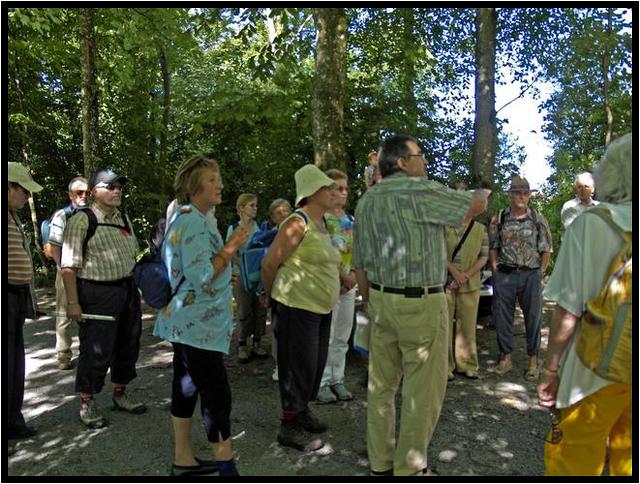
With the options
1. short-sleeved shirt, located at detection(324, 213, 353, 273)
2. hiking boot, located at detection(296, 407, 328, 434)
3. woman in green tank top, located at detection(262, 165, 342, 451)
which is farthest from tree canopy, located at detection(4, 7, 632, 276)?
hiking boot, located at detection(296, 407, 328, 434)

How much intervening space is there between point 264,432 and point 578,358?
262 cm

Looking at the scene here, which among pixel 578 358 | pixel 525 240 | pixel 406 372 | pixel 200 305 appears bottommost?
pixel 406 372

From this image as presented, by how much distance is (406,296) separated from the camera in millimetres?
3178

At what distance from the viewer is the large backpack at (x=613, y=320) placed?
2205 mm

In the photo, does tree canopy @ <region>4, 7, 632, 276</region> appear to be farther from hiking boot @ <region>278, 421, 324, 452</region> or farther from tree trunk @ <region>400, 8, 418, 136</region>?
hiking boot @ <region>278, 421, 324, 452</region>

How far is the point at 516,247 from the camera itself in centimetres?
554

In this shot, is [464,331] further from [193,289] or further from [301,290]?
[193,289]

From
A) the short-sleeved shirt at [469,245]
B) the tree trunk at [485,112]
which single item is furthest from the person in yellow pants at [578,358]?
the tree trunk at [485,112]

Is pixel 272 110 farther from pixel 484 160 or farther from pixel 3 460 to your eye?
pixel 3 460

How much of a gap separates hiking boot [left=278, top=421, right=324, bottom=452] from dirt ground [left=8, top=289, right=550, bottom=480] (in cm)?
5

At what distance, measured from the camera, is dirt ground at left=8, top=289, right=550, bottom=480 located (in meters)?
3.63

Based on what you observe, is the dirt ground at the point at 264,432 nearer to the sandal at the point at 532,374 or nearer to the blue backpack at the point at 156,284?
the sandal at the point at 532,374

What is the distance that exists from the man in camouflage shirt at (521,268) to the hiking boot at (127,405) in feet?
11.5

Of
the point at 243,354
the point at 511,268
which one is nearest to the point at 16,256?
the point at 243,354
